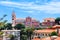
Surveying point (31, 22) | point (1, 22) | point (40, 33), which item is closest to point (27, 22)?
point (31, 22)

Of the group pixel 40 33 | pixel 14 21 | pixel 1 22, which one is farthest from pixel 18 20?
pixel 1 22

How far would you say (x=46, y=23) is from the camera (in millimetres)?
70938

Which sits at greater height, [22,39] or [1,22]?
[1,22]

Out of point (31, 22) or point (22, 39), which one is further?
point (31, 22)

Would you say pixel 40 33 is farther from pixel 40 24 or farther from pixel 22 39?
pixel 40 24

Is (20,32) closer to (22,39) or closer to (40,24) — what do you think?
(22,39)

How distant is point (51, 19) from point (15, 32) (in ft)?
100

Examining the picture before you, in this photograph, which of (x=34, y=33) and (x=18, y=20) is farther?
(x=18, y=20)

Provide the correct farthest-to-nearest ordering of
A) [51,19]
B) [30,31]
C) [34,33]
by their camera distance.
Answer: [51,19]
[34,33]
[30,31]

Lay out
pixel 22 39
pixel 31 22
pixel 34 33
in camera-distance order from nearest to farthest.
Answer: pixel 22 39
pixel 34 33
pixel 31 22

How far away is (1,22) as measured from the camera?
4102 mm

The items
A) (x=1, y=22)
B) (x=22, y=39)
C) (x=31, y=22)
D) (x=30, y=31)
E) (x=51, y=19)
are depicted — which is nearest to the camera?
(x=1, y=22)

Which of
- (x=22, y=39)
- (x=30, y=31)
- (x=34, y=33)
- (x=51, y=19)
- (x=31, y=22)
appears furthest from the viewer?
(x=51, y=19)

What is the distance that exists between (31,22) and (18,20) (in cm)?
351
